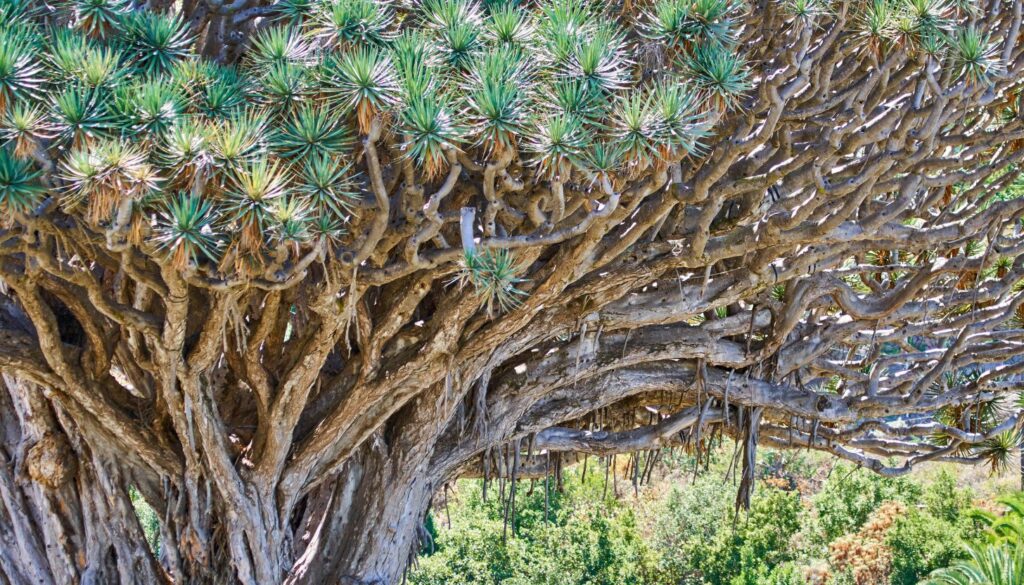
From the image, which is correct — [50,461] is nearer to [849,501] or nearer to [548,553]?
[548,553]

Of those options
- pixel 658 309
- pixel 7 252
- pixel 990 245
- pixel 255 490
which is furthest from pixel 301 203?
pixel 990 245

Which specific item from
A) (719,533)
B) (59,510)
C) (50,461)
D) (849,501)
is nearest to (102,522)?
(59,510)

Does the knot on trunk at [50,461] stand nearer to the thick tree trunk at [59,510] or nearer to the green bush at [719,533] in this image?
the thick tree trunk at [59,510]

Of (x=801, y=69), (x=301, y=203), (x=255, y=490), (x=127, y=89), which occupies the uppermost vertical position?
(x=801, y=69)

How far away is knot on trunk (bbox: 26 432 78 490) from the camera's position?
19.1ft

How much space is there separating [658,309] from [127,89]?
3.08m

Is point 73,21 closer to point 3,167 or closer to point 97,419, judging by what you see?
point 3,167

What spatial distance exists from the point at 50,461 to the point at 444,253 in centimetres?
250

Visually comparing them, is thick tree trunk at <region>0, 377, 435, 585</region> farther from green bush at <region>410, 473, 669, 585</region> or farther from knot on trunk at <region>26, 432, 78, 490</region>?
green bush at <region>410, 473, 669, 585</region>

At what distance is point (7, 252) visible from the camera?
14.9ft

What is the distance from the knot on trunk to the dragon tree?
0.02m

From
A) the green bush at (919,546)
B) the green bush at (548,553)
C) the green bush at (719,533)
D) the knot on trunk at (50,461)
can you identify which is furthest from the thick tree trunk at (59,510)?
the green bush at (919,546)

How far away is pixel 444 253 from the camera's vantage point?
15.8 feet

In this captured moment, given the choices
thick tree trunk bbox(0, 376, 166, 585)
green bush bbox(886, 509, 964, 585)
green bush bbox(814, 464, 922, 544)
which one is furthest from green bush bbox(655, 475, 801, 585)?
thick tree trunk bbox(0, 376, 166, 585)
